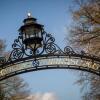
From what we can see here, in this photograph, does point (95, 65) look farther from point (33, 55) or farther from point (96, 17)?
point (96, 17)

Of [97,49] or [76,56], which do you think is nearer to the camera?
[76,56]

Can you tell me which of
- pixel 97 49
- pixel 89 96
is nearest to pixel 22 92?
pixel 89 96

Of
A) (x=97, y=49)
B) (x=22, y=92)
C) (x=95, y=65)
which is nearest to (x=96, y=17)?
(x=97, y=49)

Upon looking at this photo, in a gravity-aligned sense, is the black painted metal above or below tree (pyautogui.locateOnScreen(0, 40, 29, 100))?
below

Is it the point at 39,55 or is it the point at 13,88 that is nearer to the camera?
the point at 39,55

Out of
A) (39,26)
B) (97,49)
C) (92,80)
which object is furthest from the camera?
(92,80)

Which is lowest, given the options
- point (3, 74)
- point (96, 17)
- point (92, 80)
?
point (3, 74)

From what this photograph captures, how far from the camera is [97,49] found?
18.9 meters

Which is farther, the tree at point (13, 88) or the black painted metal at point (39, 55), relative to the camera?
the tree at point (13, 88)

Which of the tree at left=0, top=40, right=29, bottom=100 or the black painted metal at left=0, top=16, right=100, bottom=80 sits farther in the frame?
the tree at left=0, top=40, right=29, bottom=100

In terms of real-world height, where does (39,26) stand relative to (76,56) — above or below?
above

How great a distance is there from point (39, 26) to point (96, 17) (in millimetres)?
7002

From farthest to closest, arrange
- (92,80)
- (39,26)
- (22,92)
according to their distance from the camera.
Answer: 1. (22,92)
2. (92,80)
3. (39,26)

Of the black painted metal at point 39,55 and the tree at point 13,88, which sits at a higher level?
the tree at point 13,88
